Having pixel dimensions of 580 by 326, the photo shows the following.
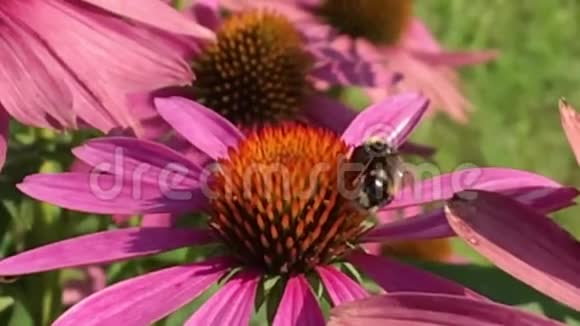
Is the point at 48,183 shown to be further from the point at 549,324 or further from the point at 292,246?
the point at 549,324

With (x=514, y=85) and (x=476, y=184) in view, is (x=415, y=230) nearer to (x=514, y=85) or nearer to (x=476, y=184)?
(x=476, y=184)

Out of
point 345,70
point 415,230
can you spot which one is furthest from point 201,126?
point 345,70

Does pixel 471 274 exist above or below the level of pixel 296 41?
below

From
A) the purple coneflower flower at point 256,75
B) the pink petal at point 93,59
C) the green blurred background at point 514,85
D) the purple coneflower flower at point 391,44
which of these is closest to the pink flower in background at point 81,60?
the pink petal at point 93,59

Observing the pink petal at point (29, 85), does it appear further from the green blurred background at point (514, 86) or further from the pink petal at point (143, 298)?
the green blurred background at point (514, 86)

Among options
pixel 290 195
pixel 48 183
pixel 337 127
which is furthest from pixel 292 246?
pixel 337 127

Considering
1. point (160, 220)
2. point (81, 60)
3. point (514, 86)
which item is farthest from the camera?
point (514, 86)

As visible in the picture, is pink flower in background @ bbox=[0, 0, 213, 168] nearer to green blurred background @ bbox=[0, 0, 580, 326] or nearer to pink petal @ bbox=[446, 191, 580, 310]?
pink petal @ bbox=[446, 191, 580, 310]
